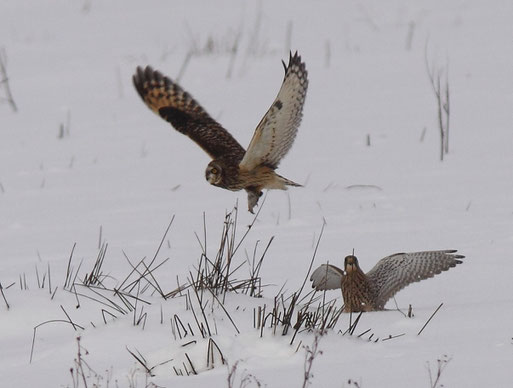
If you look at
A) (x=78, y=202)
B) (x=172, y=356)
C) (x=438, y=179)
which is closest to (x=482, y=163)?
(x=438, y=179)

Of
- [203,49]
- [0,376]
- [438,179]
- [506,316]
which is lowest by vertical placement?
[0,376]

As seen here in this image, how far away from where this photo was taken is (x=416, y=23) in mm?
13375

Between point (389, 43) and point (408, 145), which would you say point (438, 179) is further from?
point (389, 43)

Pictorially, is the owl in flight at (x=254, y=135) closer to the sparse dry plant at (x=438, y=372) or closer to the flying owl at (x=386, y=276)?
the flying owl at (x=386, y=276)

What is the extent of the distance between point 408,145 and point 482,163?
834 millimetres

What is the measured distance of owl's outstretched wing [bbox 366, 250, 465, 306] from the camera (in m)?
5.15

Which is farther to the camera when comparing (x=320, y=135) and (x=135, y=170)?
(x=320, y=135)

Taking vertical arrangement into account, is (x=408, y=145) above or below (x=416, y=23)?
below

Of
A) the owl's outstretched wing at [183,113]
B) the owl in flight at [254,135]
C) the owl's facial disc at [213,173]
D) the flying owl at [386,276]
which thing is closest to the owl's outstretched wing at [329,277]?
the flying owl at [386,276]

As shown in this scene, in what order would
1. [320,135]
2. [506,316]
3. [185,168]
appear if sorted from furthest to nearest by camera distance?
[320,135], [185,168], [506,316]

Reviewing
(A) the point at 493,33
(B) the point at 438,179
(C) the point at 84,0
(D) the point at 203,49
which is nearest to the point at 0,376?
(B) the point at 438,179

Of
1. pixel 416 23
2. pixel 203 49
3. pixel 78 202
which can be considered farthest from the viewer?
pixel 416 23

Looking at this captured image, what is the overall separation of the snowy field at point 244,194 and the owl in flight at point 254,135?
436 mm

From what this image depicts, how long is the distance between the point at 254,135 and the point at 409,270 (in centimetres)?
112
